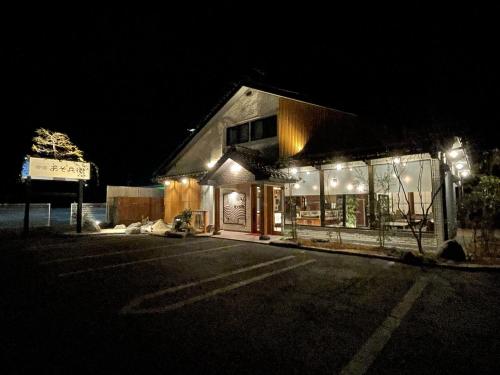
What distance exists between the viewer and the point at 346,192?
414 inches

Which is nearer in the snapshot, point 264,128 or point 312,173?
point 312,173

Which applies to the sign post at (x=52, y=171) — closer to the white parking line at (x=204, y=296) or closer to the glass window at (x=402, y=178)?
the white parking line at (x=204, y=296)

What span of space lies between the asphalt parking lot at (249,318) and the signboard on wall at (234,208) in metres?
6.81

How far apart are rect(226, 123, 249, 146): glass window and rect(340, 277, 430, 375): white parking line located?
12183 mm

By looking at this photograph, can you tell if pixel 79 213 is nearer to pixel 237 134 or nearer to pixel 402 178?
pixel 237 134

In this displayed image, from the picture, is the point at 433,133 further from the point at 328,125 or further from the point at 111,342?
the point at 111,342

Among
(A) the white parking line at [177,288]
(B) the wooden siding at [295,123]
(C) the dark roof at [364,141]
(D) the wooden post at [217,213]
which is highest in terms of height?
(B) the wooden siding at [295,123]

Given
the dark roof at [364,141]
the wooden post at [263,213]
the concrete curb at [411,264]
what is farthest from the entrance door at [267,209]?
the concrete curb at [411,264]

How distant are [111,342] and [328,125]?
1148 cm

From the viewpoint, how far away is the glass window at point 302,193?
11758 millimetres

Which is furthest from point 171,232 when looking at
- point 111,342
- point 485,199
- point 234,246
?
point 485,199

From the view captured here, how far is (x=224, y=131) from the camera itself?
16516 mm

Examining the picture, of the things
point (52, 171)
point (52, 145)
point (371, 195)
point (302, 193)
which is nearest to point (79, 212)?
point (52, 171)

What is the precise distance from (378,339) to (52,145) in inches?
673
